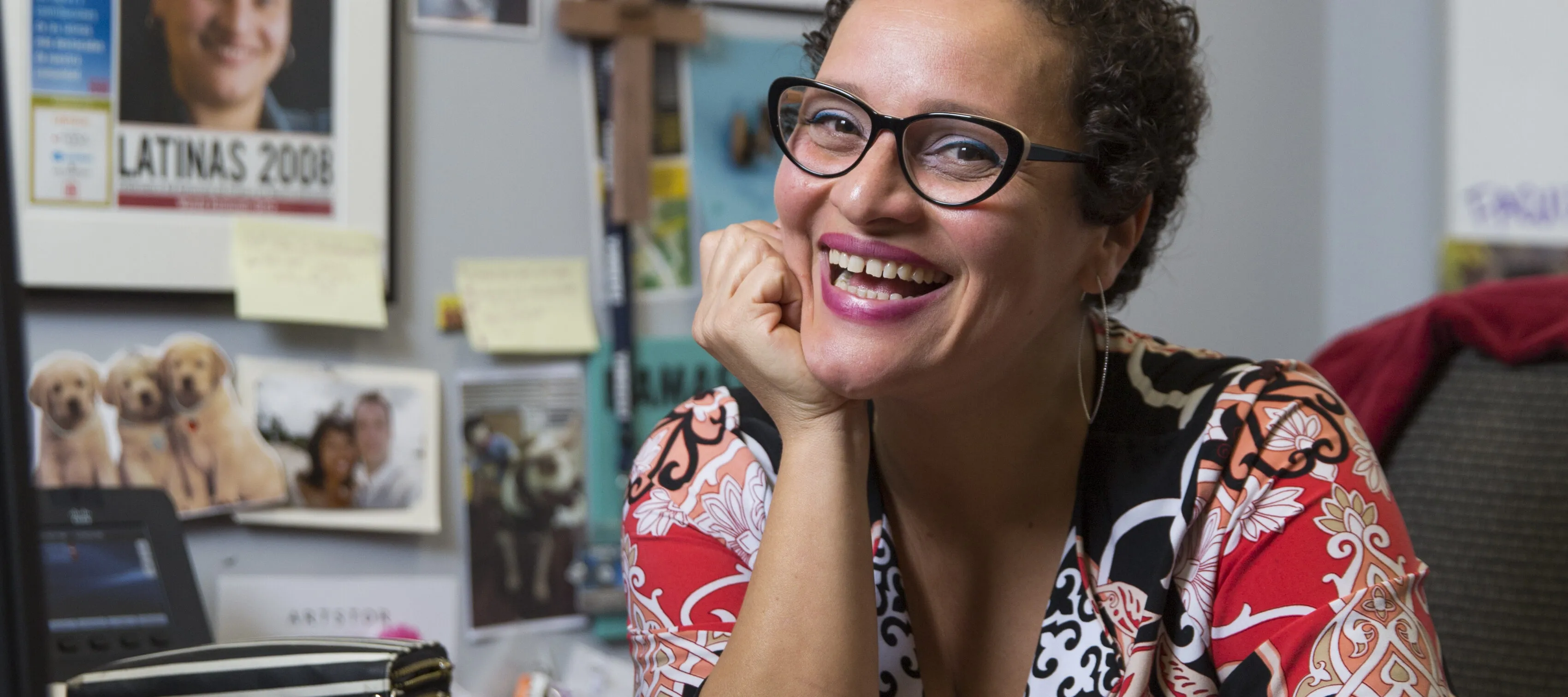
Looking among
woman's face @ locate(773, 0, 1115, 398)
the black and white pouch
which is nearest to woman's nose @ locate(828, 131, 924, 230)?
woman's face @ locate(773, 0, 1115, 398)

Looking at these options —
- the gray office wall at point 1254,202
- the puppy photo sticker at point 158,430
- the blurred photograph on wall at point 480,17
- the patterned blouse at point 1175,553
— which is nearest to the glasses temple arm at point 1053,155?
the patterned blouse at point 1175,553

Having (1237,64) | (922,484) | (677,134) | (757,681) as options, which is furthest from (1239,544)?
(1237,64)

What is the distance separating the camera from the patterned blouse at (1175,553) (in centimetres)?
84

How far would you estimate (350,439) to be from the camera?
1.35m

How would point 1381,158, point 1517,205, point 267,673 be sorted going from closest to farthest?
point 267,673 → point 1517,205 → point 1381,158

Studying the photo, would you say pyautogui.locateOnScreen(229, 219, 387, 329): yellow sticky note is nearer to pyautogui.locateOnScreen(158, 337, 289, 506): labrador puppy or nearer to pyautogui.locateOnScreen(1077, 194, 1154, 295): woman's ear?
pyautogui.locateOnScreen(158, 337, 289, 506): labrador puppy

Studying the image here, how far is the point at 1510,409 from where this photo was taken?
1.26 metres

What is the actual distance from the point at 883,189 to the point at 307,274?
744 millimetres

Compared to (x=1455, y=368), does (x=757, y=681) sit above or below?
below

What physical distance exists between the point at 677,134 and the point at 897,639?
786 mm

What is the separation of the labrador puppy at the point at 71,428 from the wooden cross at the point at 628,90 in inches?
23.4

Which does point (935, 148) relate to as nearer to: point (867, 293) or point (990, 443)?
point (867, 293)

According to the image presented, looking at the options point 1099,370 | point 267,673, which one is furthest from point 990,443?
point 267,673

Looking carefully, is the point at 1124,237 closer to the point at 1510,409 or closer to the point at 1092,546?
the point at 1092,546
